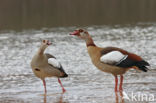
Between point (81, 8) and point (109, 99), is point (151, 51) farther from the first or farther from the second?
point (81, 8)

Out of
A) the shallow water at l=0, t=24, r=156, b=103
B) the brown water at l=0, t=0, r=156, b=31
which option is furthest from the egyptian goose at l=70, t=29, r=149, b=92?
the brown water at l=0, t=0, r=156, b=31

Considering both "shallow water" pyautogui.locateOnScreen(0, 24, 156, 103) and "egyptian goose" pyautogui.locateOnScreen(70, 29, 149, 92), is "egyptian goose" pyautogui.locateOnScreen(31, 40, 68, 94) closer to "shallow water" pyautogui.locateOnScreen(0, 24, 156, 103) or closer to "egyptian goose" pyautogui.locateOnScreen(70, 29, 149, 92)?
"shallow water" pyautogui.locateOnScreen(0, 24, 156, 103)

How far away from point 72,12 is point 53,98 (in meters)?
43.7

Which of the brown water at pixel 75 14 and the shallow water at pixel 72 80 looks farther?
the brown water at pixel 75 14

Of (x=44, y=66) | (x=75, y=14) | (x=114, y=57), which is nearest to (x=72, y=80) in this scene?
(x=44, y=66)

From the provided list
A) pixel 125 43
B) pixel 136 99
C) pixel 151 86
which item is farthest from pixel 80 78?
pixel 125 43

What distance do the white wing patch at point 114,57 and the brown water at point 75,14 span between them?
1157 inches

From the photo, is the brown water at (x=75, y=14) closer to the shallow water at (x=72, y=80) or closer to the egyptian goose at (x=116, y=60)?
the shallow water at (x=72, y=80)

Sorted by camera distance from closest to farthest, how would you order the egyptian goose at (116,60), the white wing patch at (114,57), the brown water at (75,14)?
the egyptian goose at (116,60), the white wing patch at (114,57), the brown water at (75,14)

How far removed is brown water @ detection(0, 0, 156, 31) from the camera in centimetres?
4221

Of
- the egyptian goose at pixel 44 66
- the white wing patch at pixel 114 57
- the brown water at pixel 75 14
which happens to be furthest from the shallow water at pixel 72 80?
the brown water at pixel 75 14

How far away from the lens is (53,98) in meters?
10.6

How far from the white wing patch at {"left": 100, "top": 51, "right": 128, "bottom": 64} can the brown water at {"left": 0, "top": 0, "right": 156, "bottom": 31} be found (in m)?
29.4

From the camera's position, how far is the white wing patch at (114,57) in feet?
34.8
